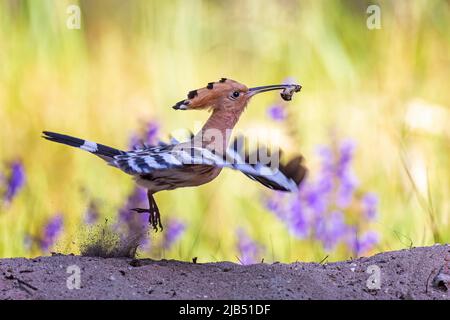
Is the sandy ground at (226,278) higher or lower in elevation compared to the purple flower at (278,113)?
lower

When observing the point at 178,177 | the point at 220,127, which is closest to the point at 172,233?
the point at 220,127

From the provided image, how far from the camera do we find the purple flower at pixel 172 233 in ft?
13.3

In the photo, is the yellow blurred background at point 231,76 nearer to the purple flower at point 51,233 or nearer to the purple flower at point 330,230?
the purple flower at point 330,230

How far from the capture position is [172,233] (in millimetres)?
4090

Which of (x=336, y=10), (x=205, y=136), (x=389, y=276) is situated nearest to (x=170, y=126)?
(x=336, y=10)

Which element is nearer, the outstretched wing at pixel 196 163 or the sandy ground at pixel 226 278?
the sandy ground at pixel 226 278

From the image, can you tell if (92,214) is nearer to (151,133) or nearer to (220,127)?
(151,133)

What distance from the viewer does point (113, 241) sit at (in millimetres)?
3121

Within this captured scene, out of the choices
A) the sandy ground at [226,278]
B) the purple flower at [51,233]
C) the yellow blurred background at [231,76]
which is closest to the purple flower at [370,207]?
the yellow blurred background at [231,76]

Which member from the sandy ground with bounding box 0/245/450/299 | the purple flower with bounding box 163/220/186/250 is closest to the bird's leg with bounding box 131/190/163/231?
the sandy ground with bounding box 0/245/450/299

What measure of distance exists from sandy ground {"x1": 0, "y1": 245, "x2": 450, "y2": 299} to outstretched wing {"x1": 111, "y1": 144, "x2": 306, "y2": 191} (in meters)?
0.29

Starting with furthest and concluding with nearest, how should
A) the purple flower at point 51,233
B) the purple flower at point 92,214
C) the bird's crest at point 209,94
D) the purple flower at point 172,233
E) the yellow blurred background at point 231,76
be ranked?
the yellow blurred background at point 231,76
the purple flower at point 172,233
the purple flower at point 51,233
the purple flower at point 92,214
the bird's crest at point 209,94

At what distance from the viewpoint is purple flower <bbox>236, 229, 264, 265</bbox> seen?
415 centimetres
